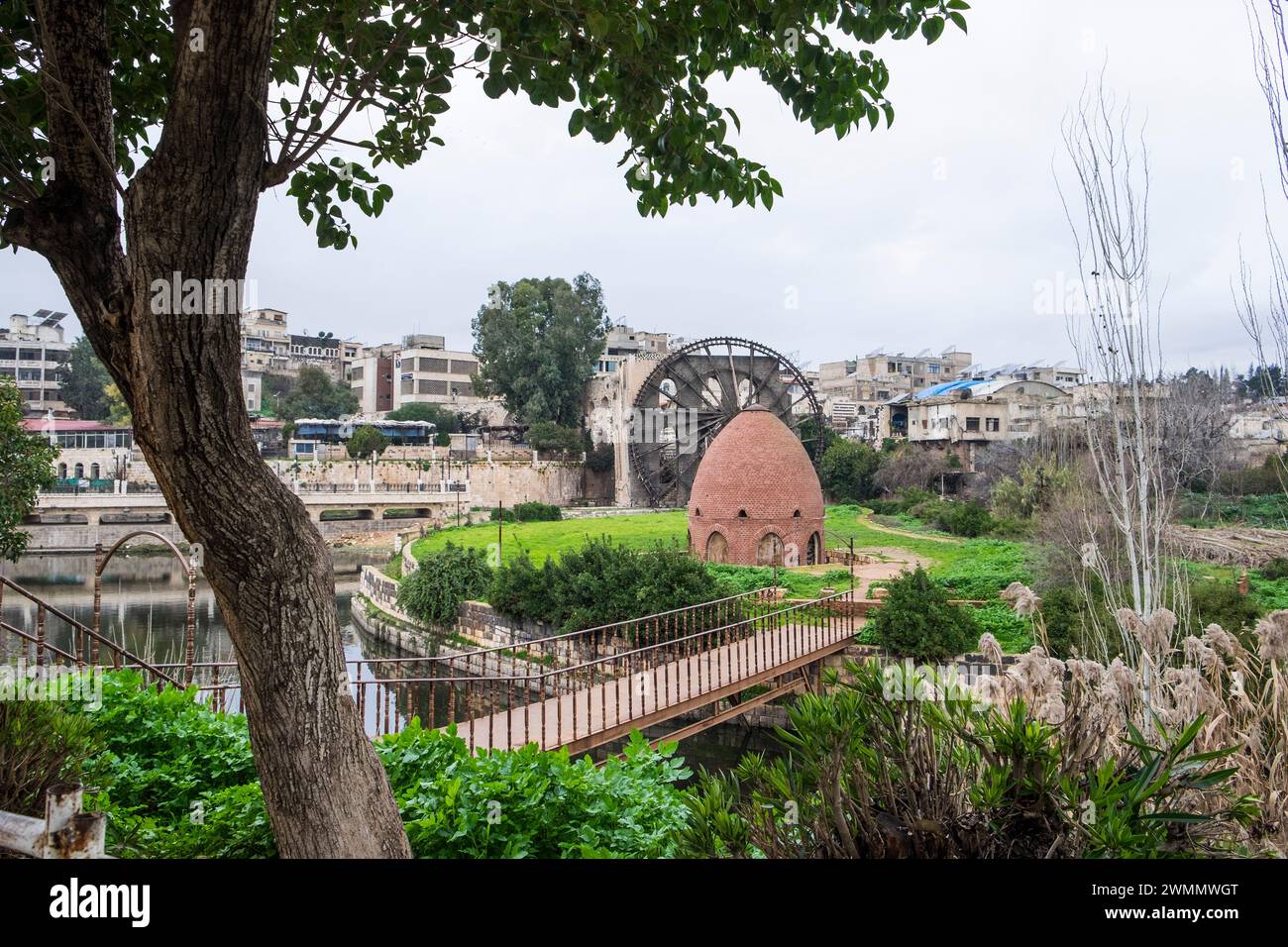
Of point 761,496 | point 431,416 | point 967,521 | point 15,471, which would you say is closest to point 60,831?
point 15,471

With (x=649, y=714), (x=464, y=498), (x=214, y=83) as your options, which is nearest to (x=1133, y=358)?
(x=649, y=714)

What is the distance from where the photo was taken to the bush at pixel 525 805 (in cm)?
303

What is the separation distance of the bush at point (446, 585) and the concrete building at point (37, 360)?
35371 mm

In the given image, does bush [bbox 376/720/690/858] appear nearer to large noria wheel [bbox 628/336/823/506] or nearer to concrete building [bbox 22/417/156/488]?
large noria wheel [bbox 628/336/823/506]

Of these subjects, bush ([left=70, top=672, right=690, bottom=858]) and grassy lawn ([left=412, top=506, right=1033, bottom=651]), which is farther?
grassy lawn ([left=412, top=506, right=1033, bottom=651])

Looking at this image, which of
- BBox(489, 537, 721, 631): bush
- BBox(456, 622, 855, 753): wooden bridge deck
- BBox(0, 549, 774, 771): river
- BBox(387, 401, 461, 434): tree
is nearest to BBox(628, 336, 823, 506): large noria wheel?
BBox(0, 549, 774, 771): river

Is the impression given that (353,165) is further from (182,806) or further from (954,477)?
(954,477)

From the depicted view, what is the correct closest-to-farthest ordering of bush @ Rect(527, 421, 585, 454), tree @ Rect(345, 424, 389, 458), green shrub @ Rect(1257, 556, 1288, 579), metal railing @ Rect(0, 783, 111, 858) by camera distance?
metal railing @ Rect(0, 783, 111, 858) → green shrub @ Rect(1257, 556, 1288, 579) → tree @ Rect(345, 424, 389, 458) → bush @ Rect(527, 421, 585, 454)

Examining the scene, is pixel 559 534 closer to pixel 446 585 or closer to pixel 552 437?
pixel 446 585

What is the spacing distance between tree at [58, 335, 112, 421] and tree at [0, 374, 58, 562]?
A: 31.9m

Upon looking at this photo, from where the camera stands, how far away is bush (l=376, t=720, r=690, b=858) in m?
3.03

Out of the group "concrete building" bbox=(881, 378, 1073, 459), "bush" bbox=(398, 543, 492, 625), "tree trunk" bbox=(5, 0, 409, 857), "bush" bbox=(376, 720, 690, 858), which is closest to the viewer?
"tree trunk" bbox=(5, 0, 409, 857)

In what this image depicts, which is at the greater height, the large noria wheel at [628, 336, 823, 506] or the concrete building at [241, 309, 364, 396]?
the concrete building at [241, 309, 364, 396]

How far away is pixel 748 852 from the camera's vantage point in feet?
9.25
